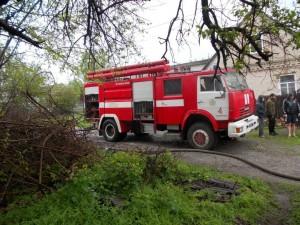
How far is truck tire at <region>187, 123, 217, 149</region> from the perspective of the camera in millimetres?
11242

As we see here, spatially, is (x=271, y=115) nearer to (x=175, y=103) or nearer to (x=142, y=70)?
(x=175, y=103)

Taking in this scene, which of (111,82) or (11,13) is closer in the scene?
(11,13)

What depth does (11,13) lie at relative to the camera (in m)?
8.20

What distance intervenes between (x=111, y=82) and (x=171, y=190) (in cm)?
850

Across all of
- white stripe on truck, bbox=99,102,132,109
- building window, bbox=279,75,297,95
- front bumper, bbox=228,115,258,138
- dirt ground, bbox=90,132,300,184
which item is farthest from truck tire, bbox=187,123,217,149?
building window, bbox=279,75,297,95

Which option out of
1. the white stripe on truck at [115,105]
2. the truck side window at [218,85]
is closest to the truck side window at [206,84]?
the truck side window at [218,85]

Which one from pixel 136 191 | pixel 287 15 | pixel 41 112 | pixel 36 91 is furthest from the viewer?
pixel 36 91

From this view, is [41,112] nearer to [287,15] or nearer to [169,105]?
[287,15]

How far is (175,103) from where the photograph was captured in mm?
11797

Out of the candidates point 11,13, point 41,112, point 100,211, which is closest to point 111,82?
point 11,13

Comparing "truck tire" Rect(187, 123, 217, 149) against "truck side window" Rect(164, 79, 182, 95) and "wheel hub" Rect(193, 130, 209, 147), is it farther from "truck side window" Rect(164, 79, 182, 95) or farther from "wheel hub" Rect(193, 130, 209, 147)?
"truck side window" Rect(164, 79, 182, 95)

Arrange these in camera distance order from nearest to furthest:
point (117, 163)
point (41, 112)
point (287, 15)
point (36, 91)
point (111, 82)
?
point (287, 15) < point (117, 163) < point (41, 112) < point (36, 91) < point (111, 82)

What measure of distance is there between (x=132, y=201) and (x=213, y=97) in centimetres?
633

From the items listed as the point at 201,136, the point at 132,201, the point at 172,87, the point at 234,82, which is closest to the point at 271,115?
→ the point at 234,82
